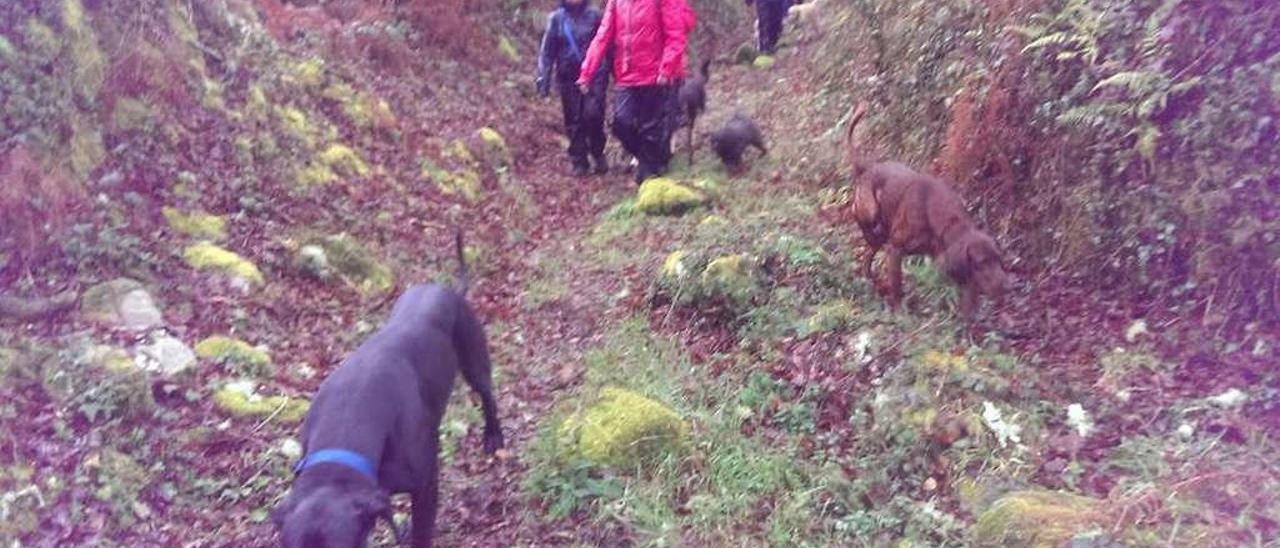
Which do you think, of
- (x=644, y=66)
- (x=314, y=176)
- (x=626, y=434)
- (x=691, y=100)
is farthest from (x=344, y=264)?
(x=691, y=100)

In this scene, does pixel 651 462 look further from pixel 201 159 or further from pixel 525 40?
pixel 525 40

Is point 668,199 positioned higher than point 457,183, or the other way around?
point 668,199

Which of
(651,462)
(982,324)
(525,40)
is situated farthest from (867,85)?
(525,40)

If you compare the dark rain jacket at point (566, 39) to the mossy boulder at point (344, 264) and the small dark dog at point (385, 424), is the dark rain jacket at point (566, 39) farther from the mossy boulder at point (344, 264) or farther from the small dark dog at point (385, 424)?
the small dark dog at point (385, 424)

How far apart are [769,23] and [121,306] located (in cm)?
1312

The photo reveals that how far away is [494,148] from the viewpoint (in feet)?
37.4

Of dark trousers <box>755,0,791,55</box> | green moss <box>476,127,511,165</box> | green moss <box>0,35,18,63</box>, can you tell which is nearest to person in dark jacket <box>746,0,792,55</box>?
dark trousers <box>755,0,791,55</box>

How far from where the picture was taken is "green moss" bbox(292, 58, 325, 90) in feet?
32.3

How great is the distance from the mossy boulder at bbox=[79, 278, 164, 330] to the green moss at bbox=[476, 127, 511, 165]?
5.32 meters

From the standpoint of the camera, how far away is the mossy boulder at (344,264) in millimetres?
7285

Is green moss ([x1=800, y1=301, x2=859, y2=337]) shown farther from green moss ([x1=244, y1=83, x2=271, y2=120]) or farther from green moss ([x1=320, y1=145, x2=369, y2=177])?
green moss ([x1=244, y1=83, x2=271, y2=120])

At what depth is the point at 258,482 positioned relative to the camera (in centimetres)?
506

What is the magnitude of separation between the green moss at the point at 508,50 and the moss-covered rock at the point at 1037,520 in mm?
11335

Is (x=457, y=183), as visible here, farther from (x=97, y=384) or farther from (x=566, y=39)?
(x=97, y=384)
